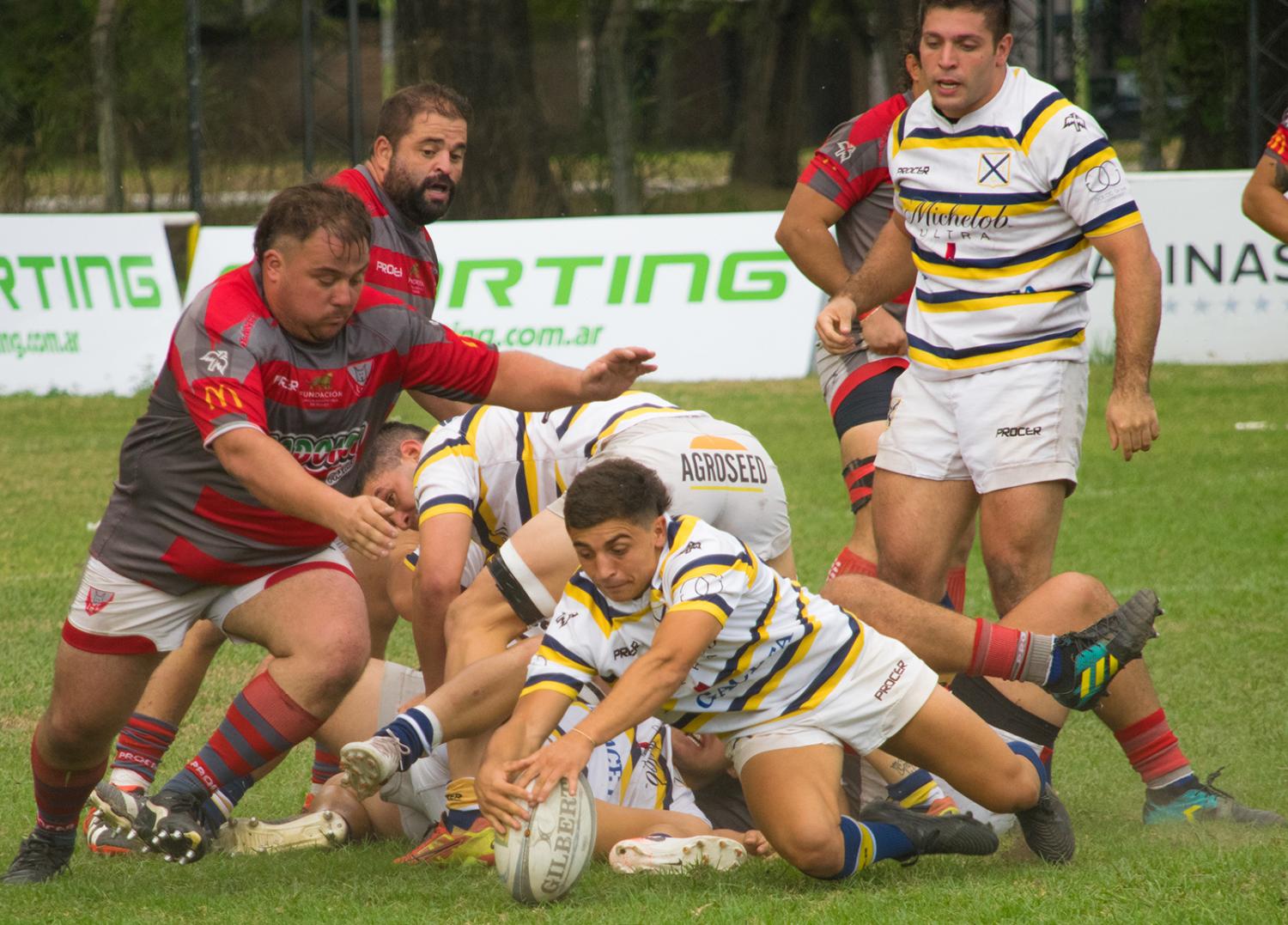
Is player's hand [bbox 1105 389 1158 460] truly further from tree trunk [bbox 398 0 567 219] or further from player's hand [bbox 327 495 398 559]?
tree trunk [bbox 398 0 567 219]

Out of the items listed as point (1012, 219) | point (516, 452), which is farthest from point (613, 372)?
point (1012, 219)

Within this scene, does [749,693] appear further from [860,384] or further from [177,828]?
[860,384]

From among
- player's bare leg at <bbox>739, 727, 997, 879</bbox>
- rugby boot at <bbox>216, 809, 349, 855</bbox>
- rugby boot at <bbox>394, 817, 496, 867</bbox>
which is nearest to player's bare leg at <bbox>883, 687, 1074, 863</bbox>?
player's bare leg at <bbox>739, 727, 997, 879</bbox>

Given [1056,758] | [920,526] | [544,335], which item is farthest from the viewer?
[544,335]

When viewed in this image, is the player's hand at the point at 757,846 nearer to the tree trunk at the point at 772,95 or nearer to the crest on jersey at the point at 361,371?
the crest on jersey at the point at 361,371

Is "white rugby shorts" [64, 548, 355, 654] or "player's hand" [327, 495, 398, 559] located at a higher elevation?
"player's hand" [327, 495, 398, 559]

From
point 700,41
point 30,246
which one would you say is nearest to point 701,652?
point 30,246

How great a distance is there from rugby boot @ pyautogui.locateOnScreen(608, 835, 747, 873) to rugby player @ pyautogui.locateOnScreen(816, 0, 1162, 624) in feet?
3.39

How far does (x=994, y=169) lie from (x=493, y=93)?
15403 mm

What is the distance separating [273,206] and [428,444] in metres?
1.24

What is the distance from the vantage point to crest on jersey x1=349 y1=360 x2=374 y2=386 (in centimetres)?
448

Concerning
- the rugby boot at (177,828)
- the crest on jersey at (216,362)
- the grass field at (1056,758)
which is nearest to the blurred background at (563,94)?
the grass field at (1056,758)

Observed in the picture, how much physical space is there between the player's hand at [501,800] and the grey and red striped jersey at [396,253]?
7.78 feet

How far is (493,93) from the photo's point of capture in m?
19.5
